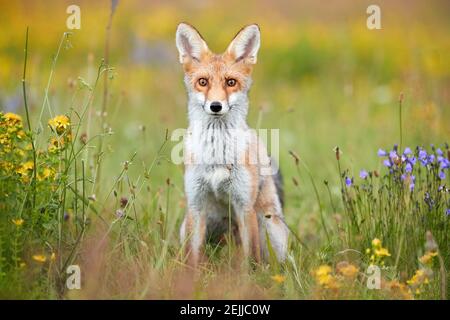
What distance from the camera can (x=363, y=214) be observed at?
17.3ft

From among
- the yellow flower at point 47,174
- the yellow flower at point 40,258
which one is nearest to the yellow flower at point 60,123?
the yellow flower at point 47,174

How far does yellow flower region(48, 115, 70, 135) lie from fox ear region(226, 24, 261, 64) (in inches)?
60.1

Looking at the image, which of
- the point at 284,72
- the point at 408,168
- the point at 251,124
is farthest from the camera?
the point at 284,72

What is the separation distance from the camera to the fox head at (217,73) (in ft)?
16.2

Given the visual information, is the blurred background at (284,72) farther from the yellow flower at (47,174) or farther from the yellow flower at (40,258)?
the yellow flower at (40,258)

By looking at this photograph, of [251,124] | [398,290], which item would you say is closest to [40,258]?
[398,290]

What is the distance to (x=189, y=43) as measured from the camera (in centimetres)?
530

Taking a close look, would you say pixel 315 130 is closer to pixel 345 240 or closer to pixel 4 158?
pixel 345 240

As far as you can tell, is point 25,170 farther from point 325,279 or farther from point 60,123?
point 325,279

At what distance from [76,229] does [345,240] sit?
6.82 feet

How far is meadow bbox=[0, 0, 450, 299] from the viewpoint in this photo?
14.1ft

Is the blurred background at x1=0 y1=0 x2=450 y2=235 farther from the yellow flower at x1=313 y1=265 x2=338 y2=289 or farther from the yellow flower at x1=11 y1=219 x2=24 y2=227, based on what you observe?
the yellow flower at x1=313 y1=265 x2=338 y2=289

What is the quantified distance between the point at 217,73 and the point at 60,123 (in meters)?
1.32
